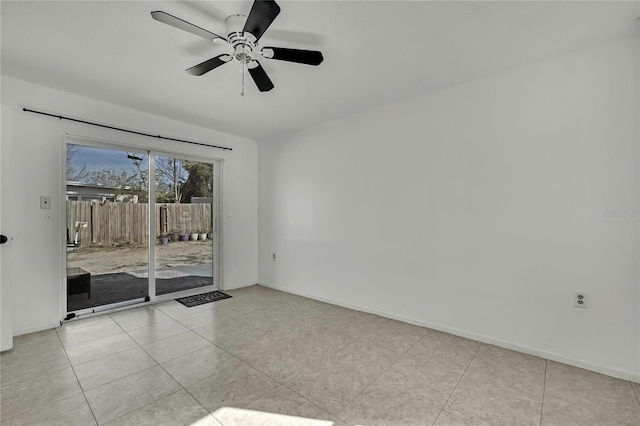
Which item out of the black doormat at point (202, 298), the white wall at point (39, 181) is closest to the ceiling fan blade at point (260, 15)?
the white wall at point (39, 181)

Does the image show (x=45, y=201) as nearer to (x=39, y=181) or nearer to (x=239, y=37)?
(x=39, y=181)

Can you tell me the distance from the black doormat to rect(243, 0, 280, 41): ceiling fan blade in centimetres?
335

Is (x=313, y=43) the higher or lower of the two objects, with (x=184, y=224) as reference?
higher

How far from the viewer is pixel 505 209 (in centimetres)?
265

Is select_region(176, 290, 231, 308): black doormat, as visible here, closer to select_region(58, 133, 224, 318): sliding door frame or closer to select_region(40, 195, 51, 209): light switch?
select_region(58, 133, 224, 318): sliding door frame

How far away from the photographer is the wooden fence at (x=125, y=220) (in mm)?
3359

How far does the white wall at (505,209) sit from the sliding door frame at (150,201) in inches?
69.5

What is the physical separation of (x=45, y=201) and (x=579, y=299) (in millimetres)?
5123

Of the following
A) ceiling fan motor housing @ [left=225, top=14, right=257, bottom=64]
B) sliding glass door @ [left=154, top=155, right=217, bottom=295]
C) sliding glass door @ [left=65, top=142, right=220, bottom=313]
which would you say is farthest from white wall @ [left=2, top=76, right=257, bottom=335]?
ceiling fan motor housing @ [left=225, top=14, right=257, bottom=64]

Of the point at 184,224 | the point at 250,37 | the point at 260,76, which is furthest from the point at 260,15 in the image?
the point at 184,224

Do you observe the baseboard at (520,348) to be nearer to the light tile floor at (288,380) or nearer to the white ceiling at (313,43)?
the light tile floor at (288,380)

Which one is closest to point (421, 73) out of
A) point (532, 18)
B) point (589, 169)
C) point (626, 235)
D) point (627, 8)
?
point (532, 18)

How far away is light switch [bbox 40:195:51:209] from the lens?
3.01 meters

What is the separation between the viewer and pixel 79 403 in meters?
1.83
